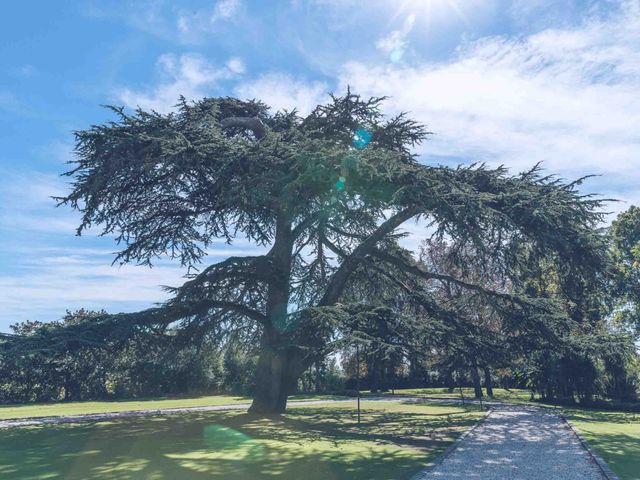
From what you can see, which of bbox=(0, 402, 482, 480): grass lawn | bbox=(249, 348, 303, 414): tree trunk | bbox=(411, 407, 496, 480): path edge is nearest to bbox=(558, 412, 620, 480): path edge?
bbox=(411, 407, 496, 480): path edge

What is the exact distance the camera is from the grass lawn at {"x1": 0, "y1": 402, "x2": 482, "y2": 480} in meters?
9.20

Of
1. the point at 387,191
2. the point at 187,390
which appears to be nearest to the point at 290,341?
the point at 387,191

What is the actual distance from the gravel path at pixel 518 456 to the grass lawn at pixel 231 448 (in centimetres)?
61

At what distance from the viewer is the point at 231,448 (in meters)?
11.9

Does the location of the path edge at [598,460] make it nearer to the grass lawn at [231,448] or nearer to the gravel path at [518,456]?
the gravel path at [518,456]

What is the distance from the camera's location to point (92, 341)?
14984mm

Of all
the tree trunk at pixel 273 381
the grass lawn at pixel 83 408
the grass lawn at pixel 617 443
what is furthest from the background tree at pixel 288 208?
the grass lawn at pixel 83 408

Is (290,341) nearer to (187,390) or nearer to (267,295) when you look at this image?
(267,295)

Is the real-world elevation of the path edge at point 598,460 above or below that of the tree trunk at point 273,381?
below

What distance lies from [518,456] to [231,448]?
6524 mm

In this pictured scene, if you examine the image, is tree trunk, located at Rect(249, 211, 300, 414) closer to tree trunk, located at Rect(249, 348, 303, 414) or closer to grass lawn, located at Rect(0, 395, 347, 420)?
tree trunk, located at Rect(249, 348, 303, 414)

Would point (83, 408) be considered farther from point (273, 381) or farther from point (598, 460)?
point (598, 460)

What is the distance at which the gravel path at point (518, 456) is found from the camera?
28.9 ft

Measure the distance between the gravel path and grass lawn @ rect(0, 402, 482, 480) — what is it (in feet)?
1.99
